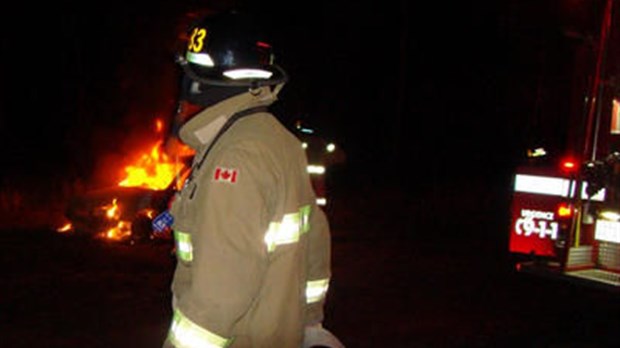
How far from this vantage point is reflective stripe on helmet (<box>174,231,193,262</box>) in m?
2.25

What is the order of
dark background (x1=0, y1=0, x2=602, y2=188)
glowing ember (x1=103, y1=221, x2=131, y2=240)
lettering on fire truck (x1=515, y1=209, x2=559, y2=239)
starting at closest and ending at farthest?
lettering on fire truck (x1=515, y1=209, x2=559, y2=239)
glowing ember (x1=103, y1=221, x2=131, y2=240)
dark background (x1=0, y1=0, x2=602, y2=188)

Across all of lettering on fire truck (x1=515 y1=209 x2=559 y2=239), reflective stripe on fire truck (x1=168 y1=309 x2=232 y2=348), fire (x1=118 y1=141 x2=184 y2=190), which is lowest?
fire (x1=118 y1=141 x2=184 y2=190)

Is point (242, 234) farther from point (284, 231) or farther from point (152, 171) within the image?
point (152, 171)

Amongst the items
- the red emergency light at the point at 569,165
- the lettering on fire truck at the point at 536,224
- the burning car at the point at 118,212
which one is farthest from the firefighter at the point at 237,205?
the burning car at the point at 118,212

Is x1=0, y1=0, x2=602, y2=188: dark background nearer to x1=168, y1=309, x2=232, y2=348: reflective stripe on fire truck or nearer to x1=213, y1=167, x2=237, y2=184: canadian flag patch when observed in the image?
x1=213, y1=167, x2=237, y2=184: canadian flag patch

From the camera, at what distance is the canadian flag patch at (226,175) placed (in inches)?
82.0

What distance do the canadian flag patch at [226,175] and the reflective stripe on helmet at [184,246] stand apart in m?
0.23

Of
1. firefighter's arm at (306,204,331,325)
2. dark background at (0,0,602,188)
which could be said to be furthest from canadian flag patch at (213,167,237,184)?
dark background at (0,0,602,188)

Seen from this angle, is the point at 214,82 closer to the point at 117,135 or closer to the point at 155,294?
the point at 155,294

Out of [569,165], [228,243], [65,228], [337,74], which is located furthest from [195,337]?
[337,74]

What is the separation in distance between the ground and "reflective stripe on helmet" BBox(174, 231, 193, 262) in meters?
4.44

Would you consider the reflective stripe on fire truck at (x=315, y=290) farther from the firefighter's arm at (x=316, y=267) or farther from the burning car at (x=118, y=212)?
the burning car at (x=118, y=212)

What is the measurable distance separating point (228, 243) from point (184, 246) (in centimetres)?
26

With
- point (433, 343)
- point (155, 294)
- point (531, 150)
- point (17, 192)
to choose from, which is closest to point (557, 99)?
point (531, 150)
